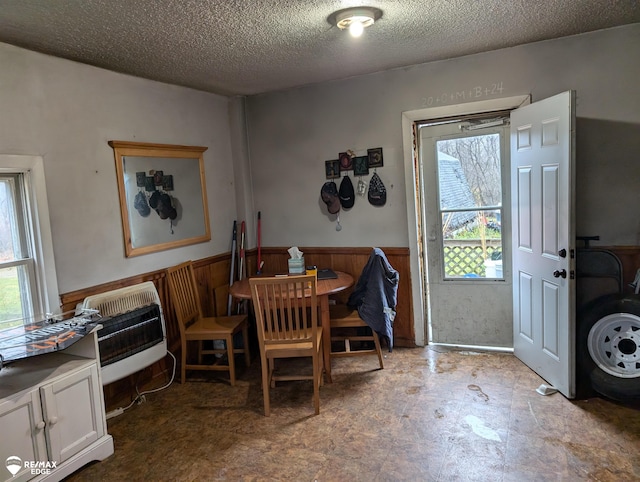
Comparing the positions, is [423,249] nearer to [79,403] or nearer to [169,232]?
[169,232]

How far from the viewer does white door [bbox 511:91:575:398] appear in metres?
2.71

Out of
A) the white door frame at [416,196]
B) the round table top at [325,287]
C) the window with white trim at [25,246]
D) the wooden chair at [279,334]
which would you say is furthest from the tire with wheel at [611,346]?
the window with white trim at [25,246]

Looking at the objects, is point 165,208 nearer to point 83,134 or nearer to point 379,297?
point 83,134

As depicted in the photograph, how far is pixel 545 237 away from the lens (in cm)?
295

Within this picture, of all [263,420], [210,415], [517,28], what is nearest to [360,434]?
[263,420]

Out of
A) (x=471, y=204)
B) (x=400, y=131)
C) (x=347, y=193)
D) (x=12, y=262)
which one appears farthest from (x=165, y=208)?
(x=471, y=204)

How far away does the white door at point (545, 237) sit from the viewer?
8.87 feet

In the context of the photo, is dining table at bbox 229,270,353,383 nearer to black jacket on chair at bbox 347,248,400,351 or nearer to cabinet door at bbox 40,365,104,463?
black jacket on chair at bbox 347,248,400,351

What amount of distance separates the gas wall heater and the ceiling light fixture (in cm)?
220

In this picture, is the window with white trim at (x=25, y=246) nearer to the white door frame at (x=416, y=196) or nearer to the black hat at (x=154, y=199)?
the black hat at (x=154, y=199)

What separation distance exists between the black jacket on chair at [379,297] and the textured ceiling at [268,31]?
4.97ft

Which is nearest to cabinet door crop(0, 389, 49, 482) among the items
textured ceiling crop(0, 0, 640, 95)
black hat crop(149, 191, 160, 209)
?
black hat crop(149, 191, 160, 209)

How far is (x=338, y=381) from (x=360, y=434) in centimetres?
73

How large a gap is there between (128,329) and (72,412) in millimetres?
703
